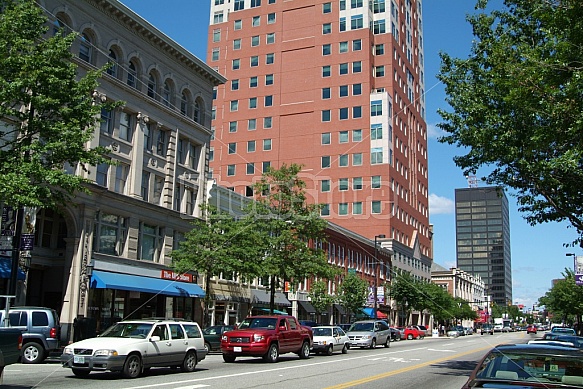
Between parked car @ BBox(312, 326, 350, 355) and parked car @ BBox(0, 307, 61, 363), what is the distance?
12.0 m

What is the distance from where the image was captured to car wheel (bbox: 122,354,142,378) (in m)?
15.6

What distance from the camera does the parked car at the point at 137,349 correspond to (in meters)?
15.3

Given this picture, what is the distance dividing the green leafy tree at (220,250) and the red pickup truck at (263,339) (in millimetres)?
10824

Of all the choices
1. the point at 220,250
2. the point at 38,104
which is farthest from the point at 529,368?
the point at 220,250

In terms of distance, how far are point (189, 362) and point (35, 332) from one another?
655 centimetres

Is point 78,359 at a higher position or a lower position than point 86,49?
lower

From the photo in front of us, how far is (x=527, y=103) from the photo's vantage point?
1485cm

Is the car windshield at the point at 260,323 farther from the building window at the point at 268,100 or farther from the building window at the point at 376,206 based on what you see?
the building window at the point at 268,100

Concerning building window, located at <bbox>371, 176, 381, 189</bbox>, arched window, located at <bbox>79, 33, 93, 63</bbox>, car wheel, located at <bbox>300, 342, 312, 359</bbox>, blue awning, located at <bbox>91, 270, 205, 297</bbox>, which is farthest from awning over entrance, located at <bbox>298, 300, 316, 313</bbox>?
car wheel, located at <bbox>300, 342, 312, 359</bbox>

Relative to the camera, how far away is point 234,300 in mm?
46188

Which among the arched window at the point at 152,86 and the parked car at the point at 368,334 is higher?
the arched window at the point at 152,86

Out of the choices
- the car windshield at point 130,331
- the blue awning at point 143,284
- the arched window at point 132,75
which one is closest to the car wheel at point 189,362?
the car windshield at point 130,331

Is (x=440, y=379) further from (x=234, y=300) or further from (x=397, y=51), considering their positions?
(x=397, y=51)

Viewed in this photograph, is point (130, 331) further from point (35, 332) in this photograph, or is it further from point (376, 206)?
point (376, 206)
